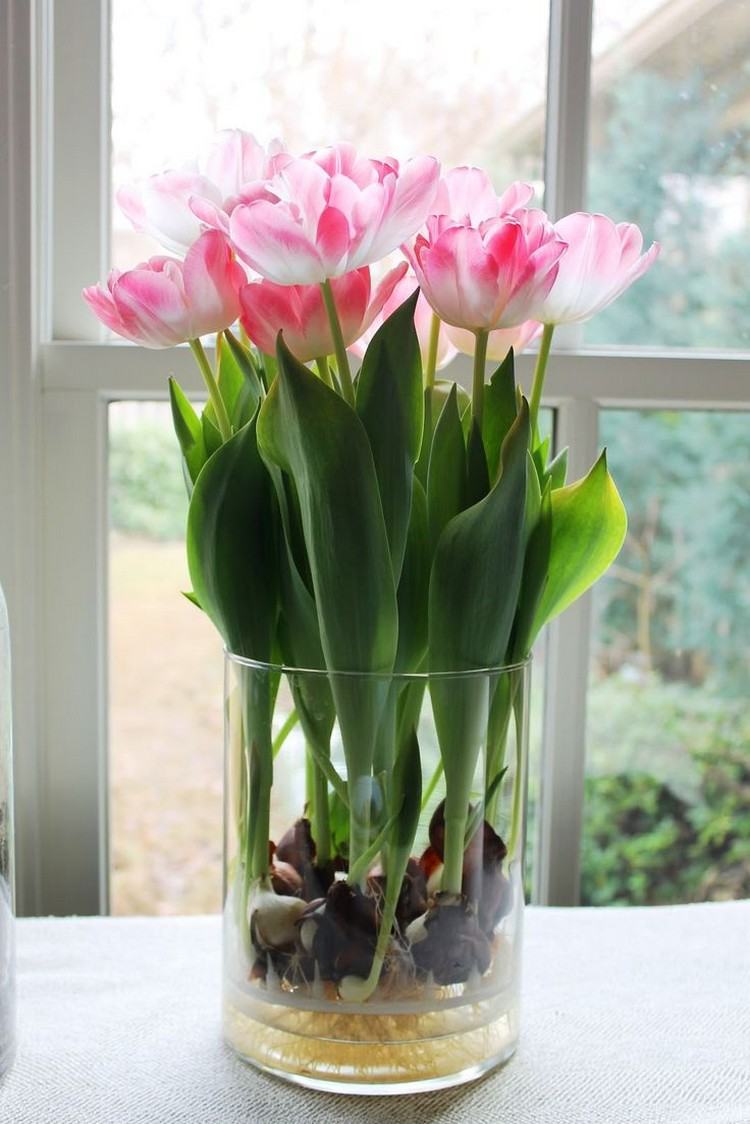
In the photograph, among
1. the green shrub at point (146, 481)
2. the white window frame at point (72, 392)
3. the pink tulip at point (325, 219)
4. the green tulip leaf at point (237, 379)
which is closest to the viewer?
the pink tulip at point (325, 219)

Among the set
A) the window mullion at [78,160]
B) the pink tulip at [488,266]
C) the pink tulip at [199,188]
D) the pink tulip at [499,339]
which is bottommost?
the pink tulip at [499,339]

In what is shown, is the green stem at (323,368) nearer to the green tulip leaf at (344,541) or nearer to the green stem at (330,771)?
the green tulip leaf at (344,541)

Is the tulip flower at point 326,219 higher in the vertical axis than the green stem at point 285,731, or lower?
higher

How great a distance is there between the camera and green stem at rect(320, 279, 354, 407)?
57cm

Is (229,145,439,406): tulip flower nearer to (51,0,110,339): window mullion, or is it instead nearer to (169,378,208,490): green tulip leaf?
(169,378,208,490): green tulip leaf

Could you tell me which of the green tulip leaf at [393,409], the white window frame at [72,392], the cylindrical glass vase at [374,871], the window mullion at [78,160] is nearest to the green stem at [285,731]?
the cylindrical glass vase at [374,871]

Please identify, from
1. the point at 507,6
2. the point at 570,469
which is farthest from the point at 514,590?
the point at 507,6

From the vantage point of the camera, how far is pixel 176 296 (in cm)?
58

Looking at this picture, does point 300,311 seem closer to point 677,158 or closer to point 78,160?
point 78,160

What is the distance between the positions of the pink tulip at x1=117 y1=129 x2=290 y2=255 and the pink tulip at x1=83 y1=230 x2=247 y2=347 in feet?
0.07

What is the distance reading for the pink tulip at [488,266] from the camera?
21.3 inches

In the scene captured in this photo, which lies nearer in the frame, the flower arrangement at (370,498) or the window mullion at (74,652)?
the flower arrangement at (370,498)

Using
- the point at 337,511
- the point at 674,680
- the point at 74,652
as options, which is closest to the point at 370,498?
the point at 337,511

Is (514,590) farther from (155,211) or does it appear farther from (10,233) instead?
(10,233)
